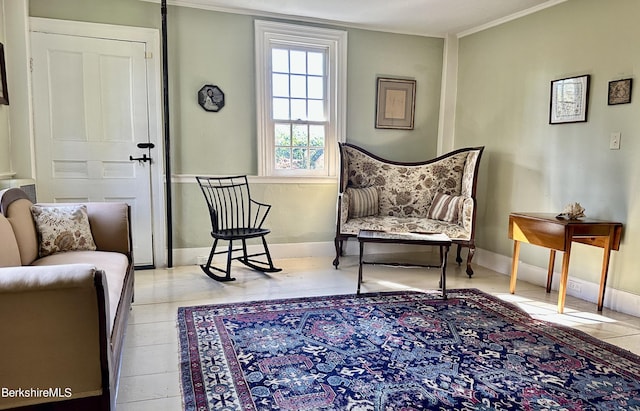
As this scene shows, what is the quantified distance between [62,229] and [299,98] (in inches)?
100

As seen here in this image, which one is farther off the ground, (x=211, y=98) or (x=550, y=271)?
(x=211, y=98)

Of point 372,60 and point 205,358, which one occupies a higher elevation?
point 372,60

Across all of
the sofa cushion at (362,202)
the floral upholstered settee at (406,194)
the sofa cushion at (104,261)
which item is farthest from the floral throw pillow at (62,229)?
the sofa cushion at (362,202)

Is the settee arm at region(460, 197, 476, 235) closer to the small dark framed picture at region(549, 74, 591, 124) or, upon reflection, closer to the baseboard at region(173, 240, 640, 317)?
the baseboard at region(173, 240, 640, 317)

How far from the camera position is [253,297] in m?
3.07

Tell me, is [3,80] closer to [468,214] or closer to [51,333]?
[51,333]

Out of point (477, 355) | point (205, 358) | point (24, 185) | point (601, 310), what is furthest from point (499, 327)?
point (24, 185)

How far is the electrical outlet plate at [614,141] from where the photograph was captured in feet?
9.66

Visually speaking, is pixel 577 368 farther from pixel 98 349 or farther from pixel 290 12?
pixel 290 12

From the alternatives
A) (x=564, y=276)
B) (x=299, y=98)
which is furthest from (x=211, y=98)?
(x=564, y=276)

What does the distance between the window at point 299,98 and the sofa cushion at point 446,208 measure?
109 centimetres

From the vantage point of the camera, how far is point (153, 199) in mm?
3824

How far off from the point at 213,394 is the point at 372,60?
363cm

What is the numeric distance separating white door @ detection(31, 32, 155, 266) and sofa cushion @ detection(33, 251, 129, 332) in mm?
1373
